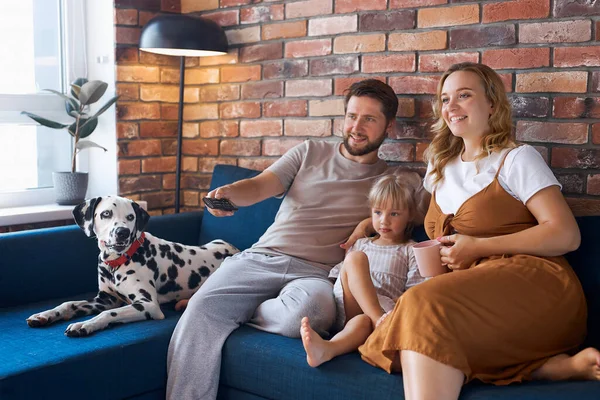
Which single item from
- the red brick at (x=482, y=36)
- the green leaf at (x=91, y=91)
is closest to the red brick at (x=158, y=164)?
the green leaf at (x=91, y=91)

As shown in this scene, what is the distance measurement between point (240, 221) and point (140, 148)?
2.72ft

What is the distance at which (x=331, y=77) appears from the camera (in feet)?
10.7

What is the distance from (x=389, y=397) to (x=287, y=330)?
1.70 ft

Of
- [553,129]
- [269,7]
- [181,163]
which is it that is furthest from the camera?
[181,163]

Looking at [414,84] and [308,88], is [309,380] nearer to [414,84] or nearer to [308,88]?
[414,84]

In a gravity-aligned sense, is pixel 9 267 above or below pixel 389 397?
above

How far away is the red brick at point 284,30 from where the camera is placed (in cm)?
334

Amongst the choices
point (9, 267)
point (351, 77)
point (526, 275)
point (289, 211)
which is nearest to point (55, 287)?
point (9, 267)

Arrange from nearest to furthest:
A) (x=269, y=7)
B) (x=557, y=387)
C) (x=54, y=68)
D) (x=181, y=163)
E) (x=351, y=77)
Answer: (x=557, y=387) < (x=351, y=77) < (x=269, y=7) < (x=54, y=68) < (x=181, y=163)

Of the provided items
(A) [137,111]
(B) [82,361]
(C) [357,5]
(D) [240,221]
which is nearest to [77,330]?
(B) [82,361]

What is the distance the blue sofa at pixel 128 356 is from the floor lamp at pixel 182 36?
969 mm

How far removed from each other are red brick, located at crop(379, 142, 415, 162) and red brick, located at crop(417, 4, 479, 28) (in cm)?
50

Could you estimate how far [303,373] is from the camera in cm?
220

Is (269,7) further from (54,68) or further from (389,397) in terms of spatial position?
(389,397)
